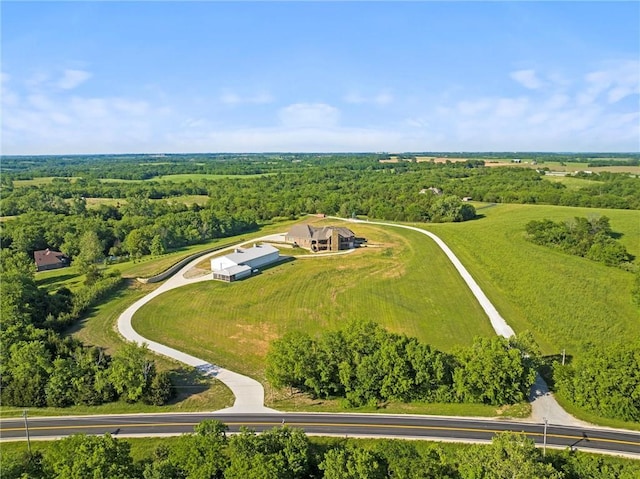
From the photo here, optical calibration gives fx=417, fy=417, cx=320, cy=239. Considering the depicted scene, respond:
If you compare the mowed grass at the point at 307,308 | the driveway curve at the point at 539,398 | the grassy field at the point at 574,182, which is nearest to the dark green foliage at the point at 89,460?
the mowed grass at the point at 307,308

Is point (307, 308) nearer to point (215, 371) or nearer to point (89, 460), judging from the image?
point (215, 371)

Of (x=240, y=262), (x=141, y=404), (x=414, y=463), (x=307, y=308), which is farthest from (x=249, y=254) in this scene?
(x=414, y=463)

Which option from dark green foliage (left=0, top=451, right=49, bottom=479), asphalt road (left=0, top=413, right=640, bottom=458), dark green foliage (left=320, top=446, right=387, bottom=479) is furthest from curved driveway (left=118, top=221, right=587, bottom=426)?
dark green foliage (left=0, top=451, right=49, bottom=479)

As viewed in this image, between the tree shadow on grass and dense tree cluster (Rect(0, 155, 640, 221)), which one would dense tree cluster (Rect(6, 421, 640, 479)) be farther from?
dense tree cluster (Rect(0, 155, 640, 221))

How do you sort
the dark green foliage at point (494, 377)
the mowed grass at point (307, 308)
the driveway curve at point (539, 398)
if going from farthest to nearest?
the mowed grass at point (307, 308), the dark green foliage at point (494, 377), the driveway curve at point (539, 398)

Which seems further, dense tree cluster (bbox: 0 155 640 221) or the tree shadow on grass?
dense tree cluster (bbox: 0 155 640 221)

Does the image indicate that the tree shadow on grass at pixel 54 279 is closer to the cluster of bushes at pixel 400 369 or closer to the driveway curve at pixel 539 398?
the cluster of bushes at pixel 400 369

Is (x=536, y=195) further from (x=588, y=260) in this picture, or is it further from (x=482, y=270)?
(x=482, y=270)
